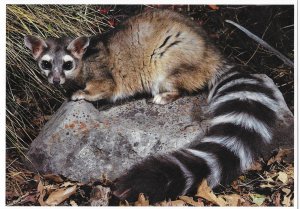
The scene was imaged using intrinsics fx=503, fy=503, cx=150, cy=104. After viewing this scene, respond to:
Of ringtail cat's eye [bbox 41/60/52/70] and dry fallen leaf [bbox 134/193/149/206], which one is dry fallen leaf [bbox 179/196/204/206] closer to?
dry fallen leaf [bbox 134/193/149/206]

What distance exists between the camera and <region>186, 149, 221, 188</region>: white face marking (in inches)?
156

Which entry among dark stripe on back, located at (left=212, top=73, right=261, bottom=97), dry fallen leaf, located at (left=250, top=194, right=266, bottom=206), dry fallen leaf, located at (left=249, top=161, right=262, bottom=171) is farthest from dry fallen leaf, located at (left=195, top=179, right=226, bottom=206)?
dark stripe on back, located at (left=212, top=73, right=261, bottom=97)

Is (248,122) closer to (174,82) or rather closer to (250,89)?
(250,89)

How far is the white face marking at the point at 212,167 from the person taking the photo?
3965 millimetres

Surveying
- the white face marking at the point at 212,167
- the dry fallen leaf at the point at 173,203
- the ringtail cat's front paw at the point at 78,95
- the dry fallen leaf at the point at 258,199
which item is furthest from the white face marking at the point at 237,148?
the ringtail cat's front paw at the point at 78,95

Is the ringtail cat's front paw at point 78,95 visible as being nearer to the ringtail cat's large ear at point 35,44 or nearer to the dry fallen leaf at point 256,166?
the ringtail cat's large ear at point 35,44

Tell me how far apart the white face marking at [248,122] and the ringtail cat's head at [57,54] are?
1.46m

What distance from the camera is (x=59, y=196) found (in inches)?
165

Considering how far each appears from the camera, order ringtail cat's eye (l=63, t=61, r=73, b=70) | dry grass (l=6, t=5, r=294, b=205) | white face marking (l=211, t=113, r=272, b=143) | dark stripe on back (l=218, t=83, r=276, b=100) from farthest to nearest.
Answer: dry grass (l=6, t=5, r=294, b=205)
ringtail cat's eye (l=63, t=61, r=73, b=70)
dark stripe on back (l=218, t=83, r=276, b=100)
white face marking (l=211, t=113, r=272, b=143)

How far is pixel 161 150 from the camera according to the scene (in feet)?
14.1

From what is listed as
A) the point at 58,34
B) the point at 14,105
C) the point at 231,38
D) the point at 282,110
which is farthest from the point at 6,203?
the point at 231,38

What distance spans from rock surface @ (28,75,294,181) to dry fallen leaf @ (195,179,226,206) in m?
0.47

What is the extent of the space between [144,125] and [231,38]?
6.75ft

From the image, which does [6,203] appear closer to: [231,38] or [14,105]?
[14,105]
